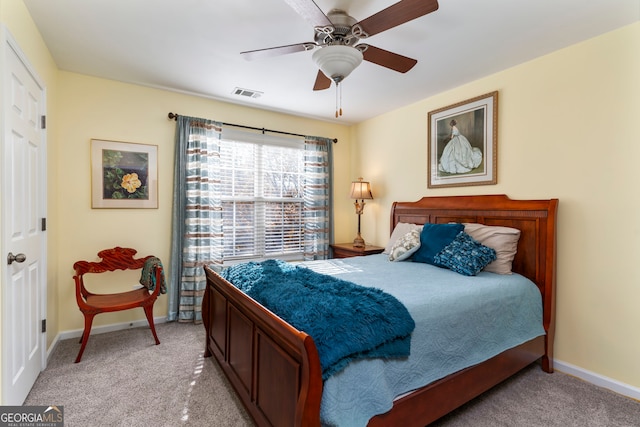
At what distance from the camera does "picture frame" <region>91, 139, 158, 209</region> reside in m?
3.12

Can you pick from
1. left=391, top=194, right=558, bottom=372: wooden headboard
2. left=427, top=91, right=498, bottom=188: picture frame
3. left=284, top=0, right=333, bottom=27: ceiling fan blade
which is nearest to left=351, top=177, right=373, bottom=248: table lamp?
left=427, top=91, right=498, bottom=188: picture frame

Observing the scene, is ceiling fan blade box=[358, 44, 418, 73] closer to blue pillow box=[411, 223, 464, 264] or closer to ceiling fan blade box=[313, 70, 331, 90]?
ceiling fan blade box=[313, 70, 331, 90]

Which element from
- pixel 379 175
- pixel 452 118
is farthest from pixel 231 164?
pixel 452 118

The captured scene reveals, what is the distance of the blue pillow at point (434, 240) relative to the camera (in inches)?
111

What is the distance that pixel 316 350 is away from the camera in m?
1.22

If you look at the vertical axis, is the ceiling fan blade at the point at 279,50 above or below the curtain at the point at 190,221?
above

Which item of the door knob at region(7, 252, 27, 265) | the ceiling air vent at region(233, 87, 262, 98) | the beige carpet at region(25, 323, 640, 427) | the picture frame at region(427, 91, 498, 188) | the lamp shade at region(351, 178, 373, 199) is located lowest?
the beige carpet at region(25, 323, 640, 427)

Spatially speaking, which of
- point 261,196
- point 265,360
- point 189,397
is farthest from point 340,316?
point 261,196

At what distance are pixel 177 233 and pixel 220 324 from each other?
1.50 metres

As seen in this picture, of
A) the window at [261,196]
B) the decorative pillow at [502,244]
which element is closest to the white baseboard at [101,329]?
the window at [261,196]

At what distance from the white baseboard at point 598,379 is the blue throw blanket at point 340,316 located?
6.19ft

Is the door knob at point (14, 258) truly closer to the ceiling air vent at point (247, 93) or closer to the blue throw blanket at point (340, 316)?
the blue throw blanket at point (340, 316)

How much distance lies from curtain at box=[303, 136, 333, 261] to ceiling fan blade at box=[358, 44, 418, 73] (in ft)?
7.54

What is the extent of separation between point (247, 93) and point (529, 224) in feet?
10.4
